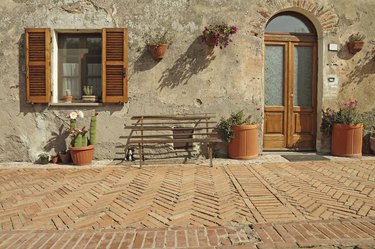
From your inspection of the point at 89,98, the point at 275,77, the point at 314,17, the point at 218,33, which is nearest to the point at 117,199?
the point at 89,98

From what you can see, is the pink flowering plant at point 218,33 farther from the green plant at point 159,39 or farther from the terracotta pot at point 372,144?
the terracotta pot at point 372,144

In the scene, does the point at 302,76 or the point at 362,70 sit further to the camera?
the point at 302,76

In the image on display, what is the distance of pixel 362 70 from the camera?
20.2 ft

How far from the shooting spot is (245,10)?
5.89m

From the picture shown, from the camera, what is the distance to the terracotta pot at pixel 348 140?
5781 mm

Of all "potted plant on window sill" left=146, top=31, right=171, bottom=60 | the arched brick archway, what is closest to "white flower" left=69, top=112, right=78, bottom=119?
"potted plant on window sill" left=146, top=31, right=171, bottom=60

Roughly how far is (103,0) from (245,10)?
3038 mm

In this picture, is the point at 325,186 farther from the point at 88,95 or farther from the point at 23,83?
the point at 23,83

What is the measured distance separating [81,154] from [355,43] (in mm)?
6243

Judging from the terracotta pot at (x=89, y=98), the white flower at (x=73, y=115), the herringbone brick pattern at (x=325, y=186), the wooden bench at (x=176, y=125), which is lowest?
the herringbone brick pattern at (x=325, y=186)

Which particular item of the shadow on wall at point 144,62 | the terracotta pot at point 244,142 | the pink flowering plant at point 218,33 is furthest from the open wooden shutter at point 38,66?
the terracotta pot at point 244,142

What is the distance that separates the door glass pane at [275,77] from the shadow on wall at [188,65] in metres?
1.48

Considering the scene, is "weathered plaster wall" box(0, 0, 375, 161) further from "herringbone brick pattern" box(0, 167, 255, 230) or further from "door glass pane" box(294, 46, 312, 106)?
"herringbone brick pattern" box(0, 167, 255, 230)

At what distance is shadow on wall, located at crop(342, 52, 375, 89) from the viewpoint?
20.1ft
